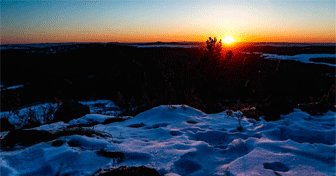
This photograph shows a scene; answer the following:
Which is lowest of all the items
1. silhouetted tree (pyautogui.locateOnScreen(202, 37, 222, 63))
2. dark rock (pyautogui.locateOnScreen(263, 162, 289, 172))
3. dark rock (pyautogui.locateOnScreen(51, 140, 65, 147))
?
dark rock (pyautogui.locateOnScreen(263, 162, 289, 172))

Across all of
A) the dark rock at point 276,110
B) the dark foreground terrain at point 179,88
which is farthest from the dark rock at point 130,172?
the dark foreground terrain at point 179,88

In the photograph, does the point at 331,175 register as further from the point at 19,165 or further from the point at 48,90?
the point at 48,90

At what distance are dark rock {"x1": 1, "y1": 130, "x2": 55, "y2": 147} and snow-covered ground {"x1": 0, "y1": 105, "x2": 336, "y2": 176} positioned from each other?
14cm

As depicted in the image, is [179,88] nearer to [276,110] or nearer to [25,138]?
[276,110]

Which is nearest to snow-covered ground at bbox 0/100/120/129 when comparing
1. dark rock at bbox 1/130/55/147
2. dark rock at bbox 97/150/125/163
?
dark rock at bbox 1/130/55/147

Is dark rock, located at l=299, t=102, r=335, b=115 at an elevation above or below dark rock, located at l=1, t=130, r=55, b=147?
below

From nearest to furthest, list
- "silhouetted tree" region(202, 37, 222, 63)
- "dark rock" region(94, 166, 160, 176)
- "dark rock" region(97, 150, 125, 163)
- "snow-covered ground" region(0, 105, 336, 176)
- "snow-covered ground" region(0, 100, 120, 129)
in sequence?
"dark rock" region(94, 166, 160, 176) → "snow-covered ground" region(0, 105, 336, 176) → "dark rock" region(97, 150, 125, 163) → "snow-covered ground" region(0, 100, 120, 129) → "silhouetted tree" region(202, 37, 222, 63)

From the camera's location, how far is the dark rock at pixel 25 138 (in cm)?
195

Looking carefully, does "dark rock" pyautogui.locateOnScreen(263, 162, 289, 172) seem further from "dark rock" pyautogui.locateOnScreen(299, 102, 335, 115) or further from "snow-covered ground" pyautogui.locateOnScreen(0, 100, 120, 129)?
"snow-covered ground" pyautogui.locateOnScreen(0, 100, 120, 129)

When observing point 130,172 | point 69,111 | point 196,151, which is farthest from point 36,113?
point 130,172

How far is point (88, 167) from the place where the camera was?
158 cm

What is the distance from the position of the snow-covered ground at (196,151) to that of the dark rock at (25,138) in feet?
0.47

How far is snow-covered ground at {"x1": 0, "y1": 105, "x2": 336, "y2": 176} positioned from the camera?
1.59m

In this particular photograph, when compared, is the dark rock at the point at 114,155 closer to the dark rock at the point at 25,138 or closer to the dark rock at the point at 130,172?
the dark rock at the point at 130,172
